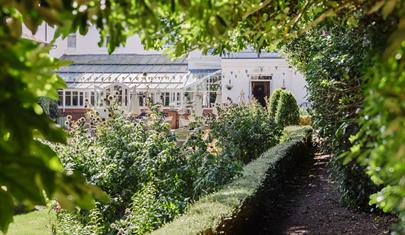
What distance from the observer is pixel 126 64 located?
31656 millimetres

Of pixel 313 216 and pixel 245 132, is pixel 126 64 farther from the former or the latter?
pixel 313 216

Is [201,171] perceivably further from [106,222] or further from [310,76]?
[310,76]

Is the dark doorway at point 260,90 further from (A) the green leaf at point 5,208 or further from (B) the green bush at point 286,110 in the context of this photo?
(A) the green leaf at point 5,208

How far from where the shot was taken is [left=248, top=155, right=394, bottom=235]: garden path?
251 inches

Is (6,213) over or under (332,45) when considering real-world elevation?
under

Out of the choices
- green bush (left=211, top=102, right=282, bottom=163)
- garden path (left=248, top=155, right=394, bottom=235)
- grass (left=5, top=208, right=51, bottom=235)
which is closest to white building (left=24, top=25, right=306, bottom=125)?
green bush (left=211, top=102, right=282, bottom=163)

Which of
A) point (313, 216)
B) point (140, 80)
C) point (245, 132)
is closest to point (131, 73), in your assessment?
point (140, 80)

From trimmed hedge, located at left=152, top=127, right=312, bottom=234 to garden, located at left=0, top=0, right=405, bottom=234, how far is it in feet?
0.07

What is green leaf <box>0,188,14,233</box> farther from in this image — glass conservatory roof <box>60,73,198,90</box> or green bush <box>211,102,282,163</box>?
glass conservatory roof <box>60,73,198,90</box>

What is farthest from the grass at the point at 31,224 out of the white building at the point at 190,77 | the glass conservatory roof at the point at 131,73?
the white building at the point at 190,77

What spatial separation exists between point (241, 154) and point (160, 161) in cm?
449

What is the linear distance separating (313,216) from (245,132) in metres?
4.14

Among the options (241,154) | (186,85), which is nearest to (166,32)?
(241,154)

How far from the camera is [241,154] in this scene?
11.3 meters
